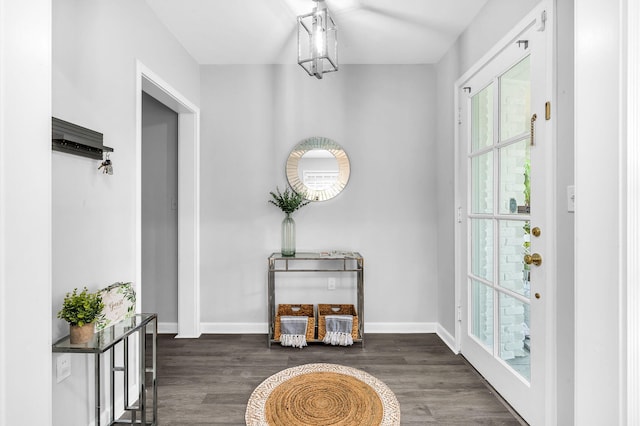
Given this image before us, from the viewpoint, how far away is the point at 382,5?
2.35 metres

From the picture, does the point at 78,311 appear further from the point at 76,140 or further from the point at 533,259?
the point at 533,259

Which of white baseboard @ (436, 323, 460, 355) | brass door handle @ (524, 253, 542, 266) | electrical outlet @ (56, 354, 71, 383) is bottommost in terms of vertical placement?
white baseboard @ (436, 323, 460, 355)

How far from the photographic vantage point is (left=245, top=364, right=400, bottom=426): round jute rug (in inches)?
75.8

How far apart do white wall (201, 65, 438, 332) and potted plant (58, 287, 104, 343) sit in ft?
5.82

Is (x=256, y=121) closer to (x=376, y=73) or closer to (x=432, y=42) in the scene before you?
(x=376, y=73)

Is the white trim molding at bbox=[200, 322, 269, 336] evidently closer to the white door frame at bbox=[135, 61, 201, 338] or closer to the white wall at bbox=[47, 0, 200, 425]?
the white door frame at bbox=[135, 61, 201, 338]
